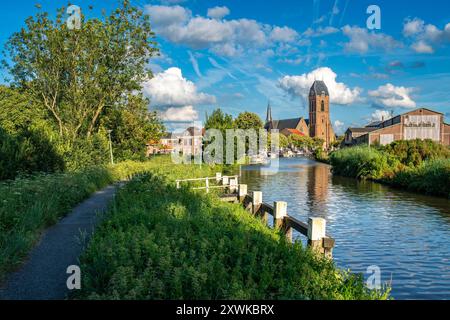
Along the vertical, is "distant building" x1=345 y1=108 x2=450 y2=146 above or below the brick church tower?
below

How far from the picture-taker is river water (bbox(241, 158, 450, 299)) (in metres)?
10.1

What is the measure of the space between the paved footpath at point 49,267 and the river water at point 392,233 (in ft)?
22.8

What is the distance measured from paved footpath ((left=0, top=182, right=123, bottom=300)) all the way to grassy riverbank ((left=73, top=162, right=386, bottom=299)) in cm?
53

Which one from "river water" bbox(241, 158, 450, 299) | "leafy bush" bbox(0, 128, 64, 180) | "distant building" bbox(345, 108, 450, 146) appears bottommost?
"river water" bbox(241, 158, 450, 299)

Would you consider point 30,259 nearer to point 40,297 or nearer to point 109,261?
point 40,297

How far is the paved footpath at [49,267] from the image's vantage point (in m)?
5.75

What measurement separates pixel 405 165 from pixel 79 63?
104 feet

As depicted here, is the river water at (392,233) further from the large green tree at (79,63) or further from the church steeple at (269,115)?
the church steeple at (269,115)

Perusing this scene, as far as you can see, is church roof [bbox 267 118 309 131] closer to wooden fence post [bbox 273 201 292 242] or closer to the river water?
the river water

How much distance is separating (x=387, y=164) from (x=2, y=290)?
38921 millimetres

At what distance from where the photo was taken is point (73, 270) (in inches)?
243

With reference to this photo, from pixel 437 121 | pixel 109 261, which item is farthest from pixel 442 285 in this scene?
pixel 437 121

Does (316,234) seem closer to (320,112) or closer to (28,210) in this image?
(28,210)

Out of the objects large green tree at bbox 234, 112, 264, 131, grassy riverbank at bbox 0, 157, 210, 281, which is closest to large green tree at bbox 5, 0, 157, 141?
grassy riverbank at bbox 0, 157, 210, 281
